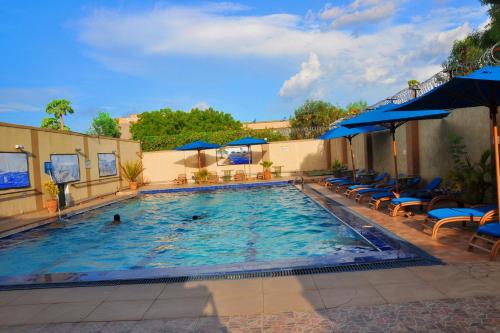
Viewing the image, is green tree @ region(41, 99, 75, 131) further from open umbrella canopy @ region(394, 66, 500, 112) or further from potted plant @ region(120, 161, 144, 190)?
open umbrella canopy @ region(394, 66, 500, 112)

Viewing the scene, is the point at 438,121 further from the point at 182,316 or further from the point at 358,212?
the point at 182,316

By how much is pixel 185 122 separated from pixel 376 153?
3371 cm

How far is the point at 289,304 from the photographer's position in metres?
4.08

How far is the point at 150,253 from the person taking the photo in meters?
7.87

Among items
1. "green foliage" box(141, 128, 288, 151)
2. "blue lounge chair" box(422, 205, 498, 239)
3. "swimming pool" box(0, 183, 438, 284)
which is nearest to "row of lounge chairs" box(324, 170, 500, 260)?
"blue lounge chair" box(422, 205, 498, 239)

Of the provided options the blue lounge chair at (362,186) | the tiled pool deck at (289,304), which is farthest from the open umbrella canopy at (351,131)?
the tiled pool deck at (289,304)

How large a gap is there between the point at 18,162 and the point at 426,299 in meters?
12.8

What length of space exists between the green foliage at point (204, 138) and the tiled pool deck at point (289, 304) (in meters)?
21.4

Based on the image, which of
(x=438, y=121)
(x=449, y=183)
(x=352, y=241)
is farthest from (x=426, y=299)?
(x=438, y=121)

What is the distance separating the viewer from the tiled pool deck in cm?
356

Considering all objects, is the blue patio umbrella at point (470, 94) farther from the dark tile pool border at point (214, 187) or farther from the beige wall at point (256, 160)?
the beige wall at point (256, 160)

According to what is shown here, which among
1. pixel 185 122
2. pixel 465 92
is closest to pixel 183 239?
pixel 465 92

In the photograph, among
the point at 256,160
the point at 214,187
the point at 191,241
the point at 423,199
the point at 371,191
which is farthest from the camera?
the point at 256,160

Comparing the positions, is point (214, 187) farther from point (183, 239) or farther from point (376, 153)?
point (183, 239)
